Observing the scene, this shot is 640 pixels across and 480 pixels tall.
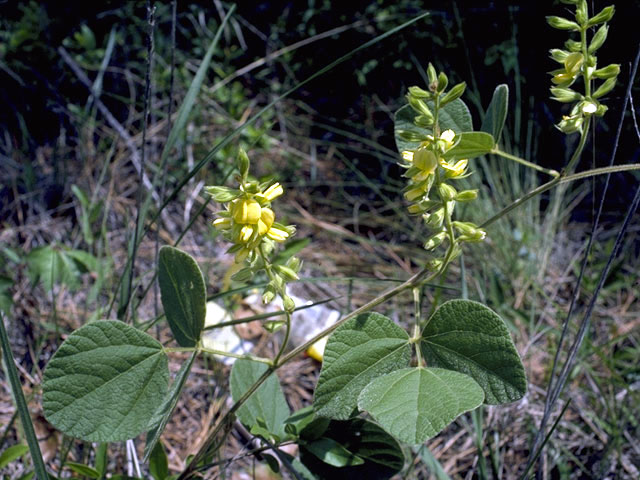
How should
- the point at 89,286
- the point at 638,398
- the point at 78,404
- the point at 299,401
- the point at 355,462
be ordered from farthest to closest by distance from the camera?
the point at 89,286
the point at 299,401
the point at 638,398
the point at 355,462
the point at 78,404

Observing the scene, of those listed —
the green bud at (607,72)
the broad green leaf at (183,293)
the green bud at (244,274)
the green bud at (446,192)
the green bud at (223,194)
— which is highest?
the green bud at (223,194)

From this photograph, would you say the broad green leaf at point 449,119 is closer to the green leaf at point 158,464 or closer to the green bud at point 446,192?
the green bud at point 446,192

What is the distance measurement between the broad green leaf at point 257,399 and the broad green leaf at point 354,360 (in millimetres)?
268

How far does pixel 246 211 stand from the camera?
69cm

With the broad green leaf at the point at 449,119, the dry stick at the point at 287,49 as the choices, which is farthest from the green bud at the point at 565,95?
the dry stick at the point at 287,49

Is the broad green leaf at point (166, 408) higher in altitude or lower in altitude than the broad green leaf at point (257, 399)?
higher

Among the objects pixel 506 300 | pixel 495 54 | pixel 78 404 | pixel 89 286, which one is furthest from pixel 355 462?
pixel 495 54

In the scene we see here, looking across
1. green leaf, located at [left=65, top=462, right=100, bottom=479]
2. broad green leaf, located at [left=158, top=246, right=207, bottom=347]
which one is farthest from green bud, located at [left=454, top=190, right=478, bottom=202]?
green leaf, located at [left=65, top=462, right=100, bottom=479]

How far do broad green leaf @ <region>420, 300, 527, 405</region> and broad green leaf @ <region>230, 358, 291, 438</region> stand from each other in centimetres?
35

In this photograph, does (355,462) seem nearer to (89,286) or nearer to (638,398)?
(638,398)

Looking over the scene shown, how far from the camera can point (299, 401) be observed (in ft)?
5.82

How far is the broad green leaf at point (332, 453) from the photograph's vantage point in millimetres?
916

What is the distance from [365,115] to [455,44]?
0.46 meters

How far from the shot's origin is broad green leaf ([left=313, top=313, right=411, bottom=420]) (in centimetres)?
76
